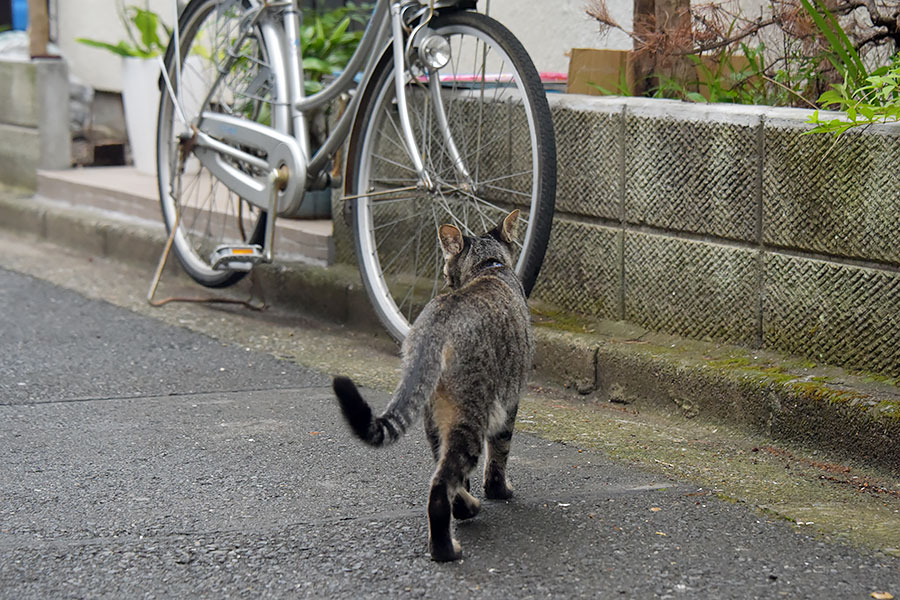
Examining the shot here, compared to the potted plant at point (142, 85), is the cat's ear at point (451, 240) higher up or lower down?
lower down

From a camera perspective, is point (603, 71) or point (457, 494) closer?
point (457, 494)

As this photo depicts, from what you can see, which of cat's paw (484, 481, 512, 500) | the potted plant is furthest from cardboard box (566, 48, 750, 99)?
the potted plant

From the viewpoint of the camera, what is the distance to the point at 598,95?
461 centimetres

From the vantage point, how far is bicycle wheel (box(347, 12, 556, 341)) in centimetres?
387

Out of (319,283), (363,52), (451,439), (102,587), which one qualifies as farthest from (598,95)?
(102,587)

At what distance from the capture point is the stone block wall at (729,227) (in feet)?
11.5

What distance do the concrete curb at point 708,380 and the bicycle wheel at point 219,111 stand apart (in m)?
0.74

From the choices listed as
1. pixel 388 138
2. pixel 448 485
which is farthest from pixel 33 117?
pixel 448 485

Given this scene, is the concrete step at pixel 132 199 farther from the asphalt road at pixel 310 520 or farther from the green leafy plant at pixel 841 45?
the green leafy plant at pixel 841 45

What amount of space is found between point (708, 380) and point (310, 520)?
146 cm

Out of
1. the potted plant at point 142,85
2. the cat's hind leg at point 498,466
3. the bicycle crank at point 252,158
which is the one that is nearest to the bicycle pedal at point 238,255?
the bicycle crank at point 252,158

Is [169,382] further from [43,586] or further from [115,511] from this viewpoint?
[43,586]

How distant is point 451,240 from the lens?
3.22 metres

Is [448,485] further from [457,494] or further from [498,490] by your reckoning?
[498,490]
